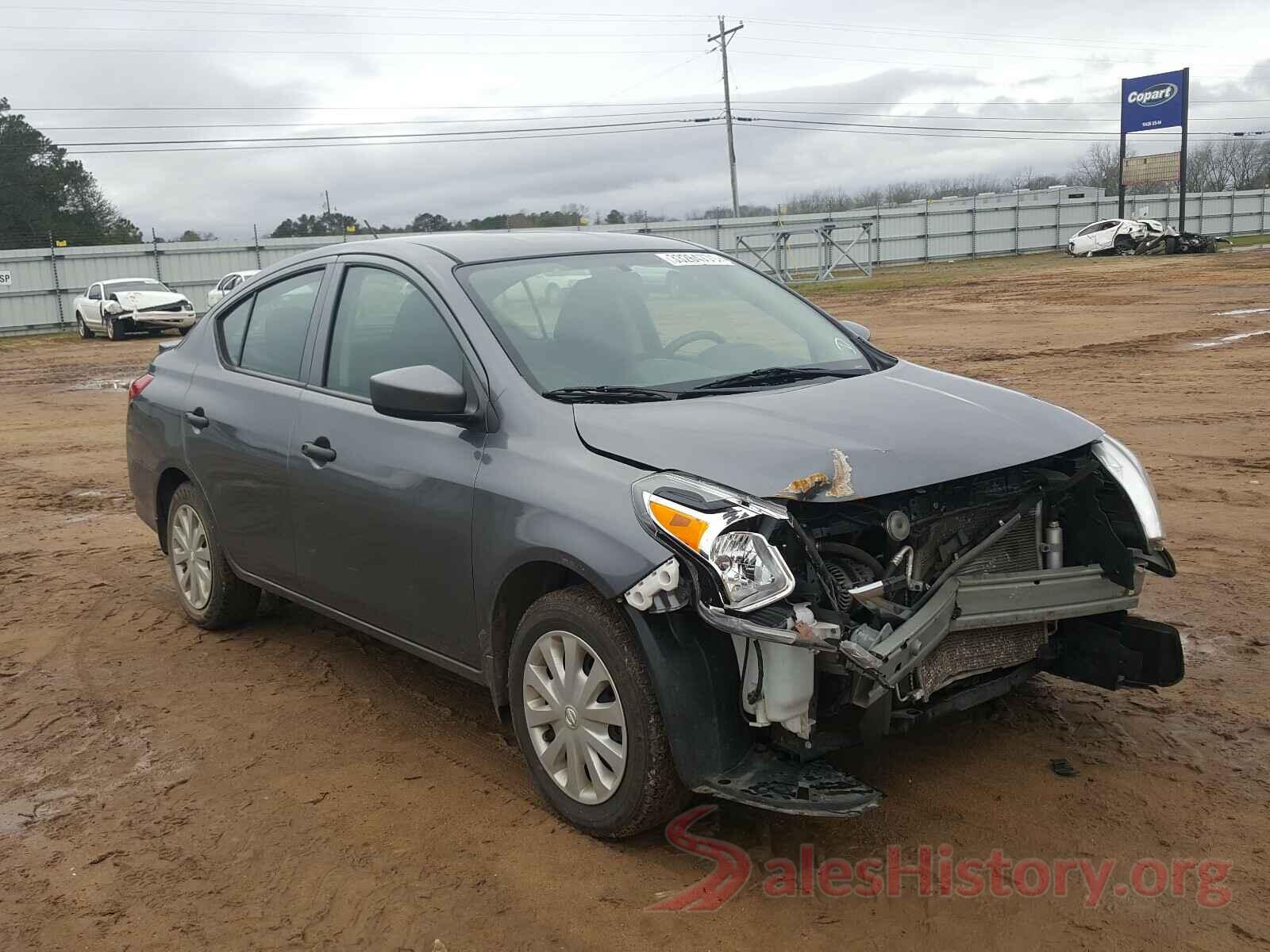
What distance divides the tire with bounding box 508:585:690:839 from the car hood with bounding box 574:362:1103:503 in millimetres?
505

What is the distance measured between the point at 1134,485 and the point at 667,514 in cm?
165

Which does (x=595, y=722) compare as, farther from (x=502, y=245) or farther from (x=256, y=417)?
(x=256, y=417)

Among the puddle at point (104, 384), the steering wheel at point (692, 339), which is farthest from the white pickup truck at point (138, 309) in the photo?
the steering wheel at point (692, 339)

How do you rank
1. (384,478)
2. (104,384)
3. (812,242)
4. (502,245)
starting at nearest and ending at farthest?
(384,478) → (502,245) → (104,384) → (812,242)

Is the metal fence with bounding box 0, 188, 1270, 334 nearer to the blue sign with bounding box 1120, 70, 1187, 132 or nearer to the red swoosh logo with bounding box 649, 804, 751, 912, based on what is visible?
the blue sign with bounding box 1120, 70, 1187, 132

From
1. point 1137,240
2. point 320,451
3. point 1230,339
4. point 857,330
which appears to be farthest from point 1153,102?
point 320,451

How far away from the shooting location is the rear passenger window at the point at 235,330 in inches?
218

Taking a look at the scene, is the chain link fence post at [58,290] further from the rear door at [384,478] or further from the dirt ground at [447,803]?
the rear door at [384,478]

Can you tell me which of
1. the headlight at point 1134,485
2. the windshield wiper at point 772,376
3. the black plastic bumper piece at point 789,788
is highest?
the windshield wiper at point 772,376

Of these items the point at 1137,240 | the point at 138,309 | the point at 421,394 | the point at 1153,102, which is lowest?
the point at 1137,240

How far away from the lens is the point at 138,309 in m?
31.5

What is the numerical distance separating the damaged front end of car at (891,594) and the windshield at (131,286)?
32.1m

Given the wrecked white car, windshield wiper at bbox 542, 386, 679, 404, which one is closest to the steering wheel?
windshield wiper at bbox 542, 386, 679, 404

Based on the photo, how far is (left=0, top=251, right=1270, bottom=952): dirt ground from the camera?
10.3 ft
